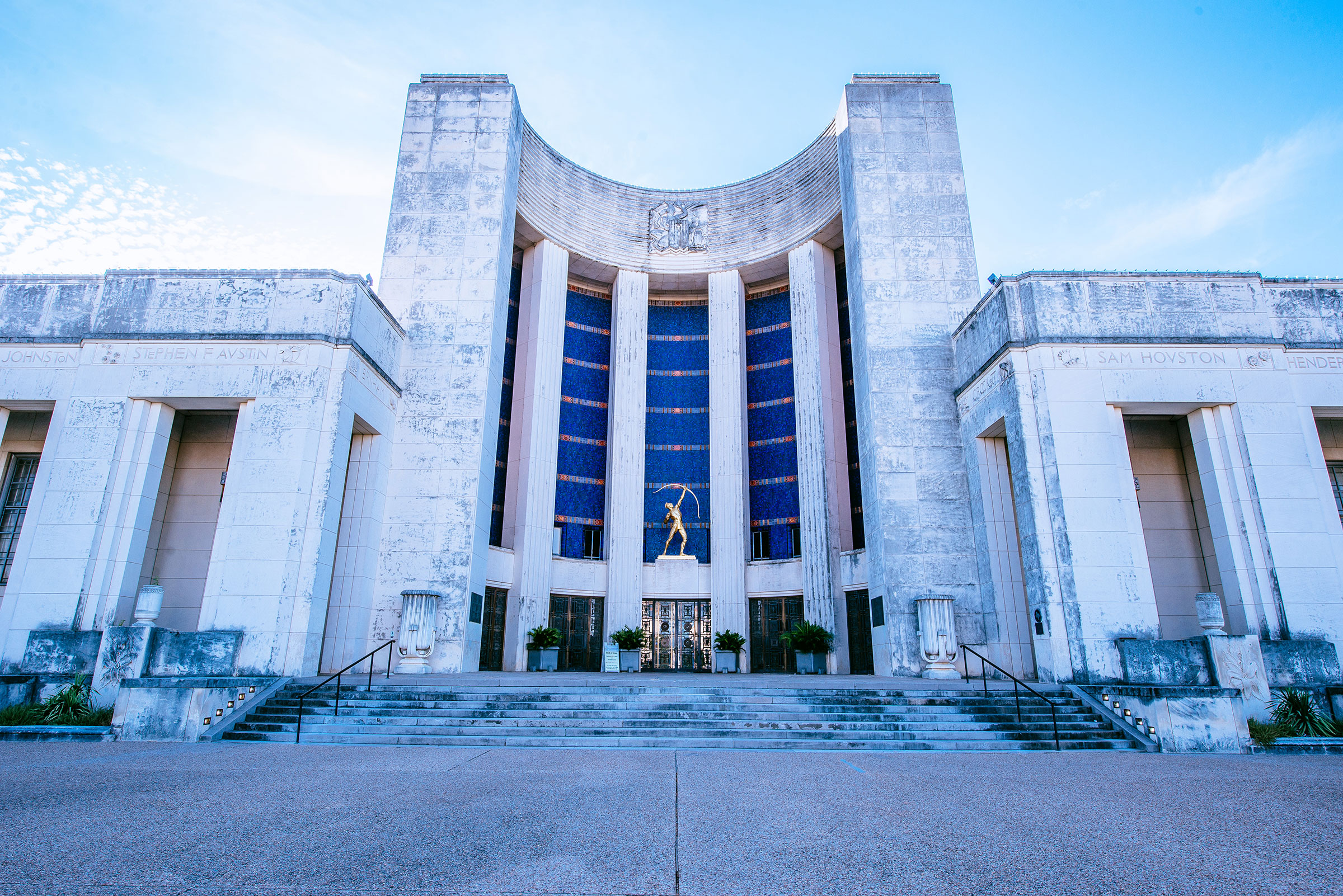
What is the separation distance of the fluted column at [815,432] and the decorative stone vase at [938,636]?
5.11 metres

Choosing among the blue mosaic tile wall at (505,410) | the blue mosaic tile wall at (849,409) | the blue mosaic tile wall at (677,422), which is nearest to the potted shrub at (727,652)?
the blue mosaic tile wall at (677,422)

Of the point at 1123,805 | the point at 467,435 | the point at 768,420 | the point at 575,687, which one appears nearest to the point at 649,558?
the point at 768,420

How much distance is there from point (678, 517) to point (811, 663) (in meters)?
7.31

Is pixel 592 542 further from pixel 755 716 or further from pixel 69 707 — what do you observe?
pixel 69 707

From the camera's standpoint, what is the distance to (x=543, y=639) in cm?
2256

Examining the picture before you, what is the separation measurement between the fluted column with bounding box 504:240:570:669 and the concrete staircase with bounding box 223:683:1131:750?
403 inches

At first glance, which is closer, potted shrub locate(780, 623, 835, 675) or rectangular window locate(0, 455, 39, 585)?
rectangular window locate(0, 455, 39, 585)

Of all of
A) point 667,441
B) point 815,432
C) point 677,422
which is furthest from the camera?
point 677,422

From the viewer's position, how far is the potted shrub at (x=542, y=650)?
22516 millimetres

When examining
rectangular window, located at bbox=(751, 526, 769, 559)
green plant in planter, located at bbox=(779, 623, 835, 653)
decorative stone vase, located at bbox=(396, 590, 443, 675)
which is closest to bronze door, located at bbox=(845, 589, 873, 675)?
green plant in planter, located at bbox=(779, 623, 835, 653)

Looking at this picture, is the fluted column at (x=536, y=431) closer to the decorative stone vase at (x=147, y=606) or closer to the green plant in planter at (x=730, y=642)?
the green plant in planter at (x=730, y=642)

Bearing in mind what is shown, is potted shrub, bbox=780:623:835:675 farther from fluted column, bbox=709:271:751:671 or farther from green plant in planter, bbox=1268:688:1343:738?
green plant in planter, bbox=1268:688:1343:738

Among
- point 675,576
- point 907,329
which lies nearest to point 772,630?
Answer: point 675,576

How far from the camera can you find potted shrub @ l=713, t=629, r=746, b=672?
2430 cm
